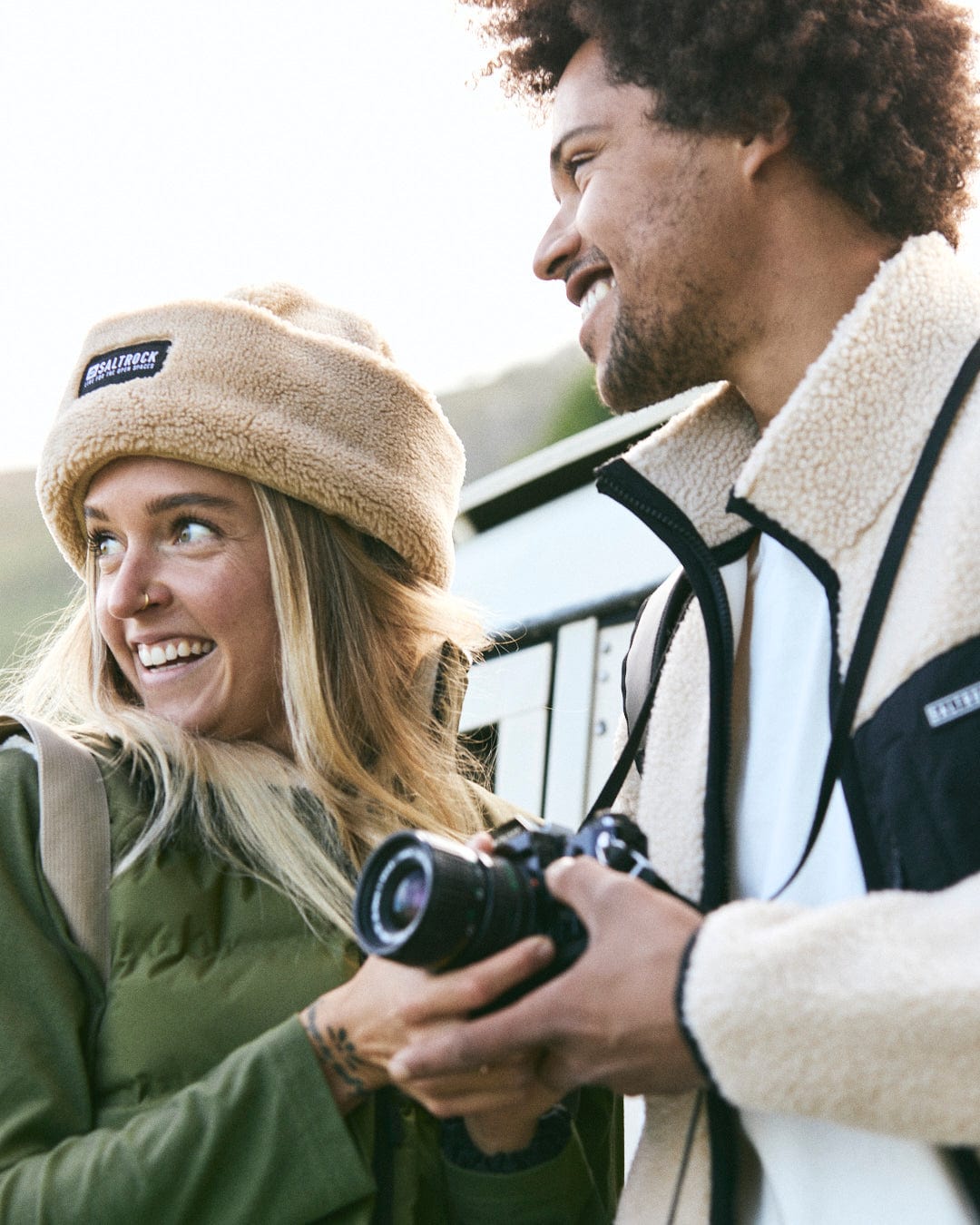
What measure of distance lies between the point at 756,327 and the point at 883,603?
518mm

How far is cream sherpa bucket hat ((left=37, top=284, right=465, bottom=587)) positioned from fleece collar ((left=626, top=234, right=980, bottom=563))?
715 millimetres

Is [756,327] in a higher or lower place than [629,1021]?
higher

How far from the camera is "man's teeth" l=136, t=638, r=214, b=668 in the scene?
1.97m

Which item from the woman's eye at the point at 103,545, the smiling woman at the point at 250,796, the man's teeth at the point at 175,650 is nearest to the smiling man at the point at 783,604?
the smiling woman at the point at 250,796

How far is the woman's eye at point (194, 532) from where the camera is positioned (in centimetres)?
198

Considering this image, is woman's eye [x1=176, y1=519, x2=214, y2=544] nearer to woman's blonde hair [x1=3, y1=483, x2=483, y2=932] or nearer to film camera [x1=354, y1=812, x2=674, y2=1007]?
woman's blonde hair [x1=3, y1=483, x2=483, y2=932]

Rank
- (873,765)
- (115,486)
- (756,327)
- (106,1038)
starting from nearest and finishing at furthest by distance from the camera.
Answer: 1. (873,765)
2. (106,1038)
3. (756,327)
4. (115,486)

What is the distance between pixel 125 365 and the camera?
2.00 meters

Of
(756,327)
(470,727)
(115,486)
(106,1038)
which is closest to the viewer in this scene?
(106,1038)

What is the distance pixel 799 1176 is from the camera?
129cm

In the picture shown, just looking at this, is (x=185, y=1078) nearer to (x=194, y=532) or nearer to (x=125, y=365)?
(x=194, y=532)

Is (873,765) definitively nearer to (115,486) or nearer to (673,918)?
(673,918)

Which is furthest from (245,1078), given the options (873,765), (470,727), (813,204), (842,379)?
(470,727)

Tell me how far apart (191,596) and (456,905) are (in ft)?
2.88
